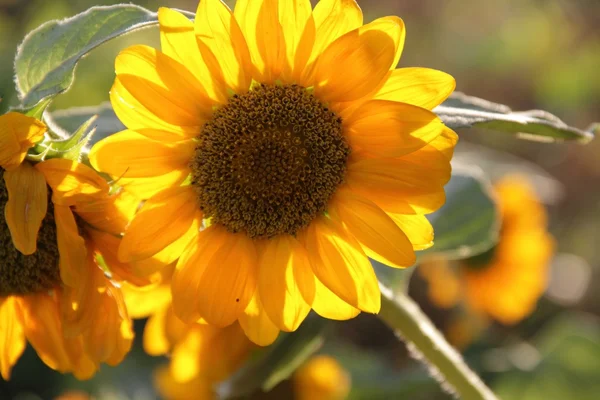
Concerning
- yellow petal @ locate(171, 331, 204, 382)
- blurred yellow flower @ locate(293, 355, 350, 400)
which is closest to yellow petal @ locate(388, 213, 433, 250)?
yellow petal @ locate(171, 331, 204, 382)

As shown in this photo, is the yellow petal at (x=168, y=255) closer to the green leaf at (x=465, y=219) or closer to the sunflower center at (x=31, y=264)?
the sunflower center at (x=31, y=264)

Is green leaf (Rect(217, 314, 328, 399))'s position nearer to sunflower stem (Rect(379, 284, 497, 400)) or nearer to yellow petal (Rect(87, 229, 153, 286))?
sunflower stem (Rect(379, 284, 497, 400))

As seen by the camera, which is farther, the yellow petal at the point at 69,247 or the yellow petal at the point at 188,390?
the yellow petal at the point at 188,390

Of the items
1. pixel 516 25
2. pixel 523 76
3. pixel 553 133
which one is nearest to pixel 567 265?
pixel 523 76

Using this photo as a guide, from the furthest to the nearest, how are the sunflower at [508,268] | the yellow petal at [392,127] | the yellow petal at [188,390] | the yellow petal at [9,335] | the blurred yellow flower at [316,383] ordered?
the sunflower at [508,268] < the blurred yellow flower at [316,383] < the yellow petal at [188,390] < the yellow petal at [9,335] < the yellow petal at [392,127]

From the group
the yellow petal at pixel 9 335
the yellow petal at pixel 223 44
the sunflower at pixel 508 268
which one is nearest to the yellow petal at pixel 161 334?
the yellow petal at pixel 9 335

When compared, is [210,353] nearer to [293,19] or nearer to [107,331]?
[107,331]

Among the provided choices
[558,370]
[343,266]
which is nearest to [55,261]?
[343,266]
